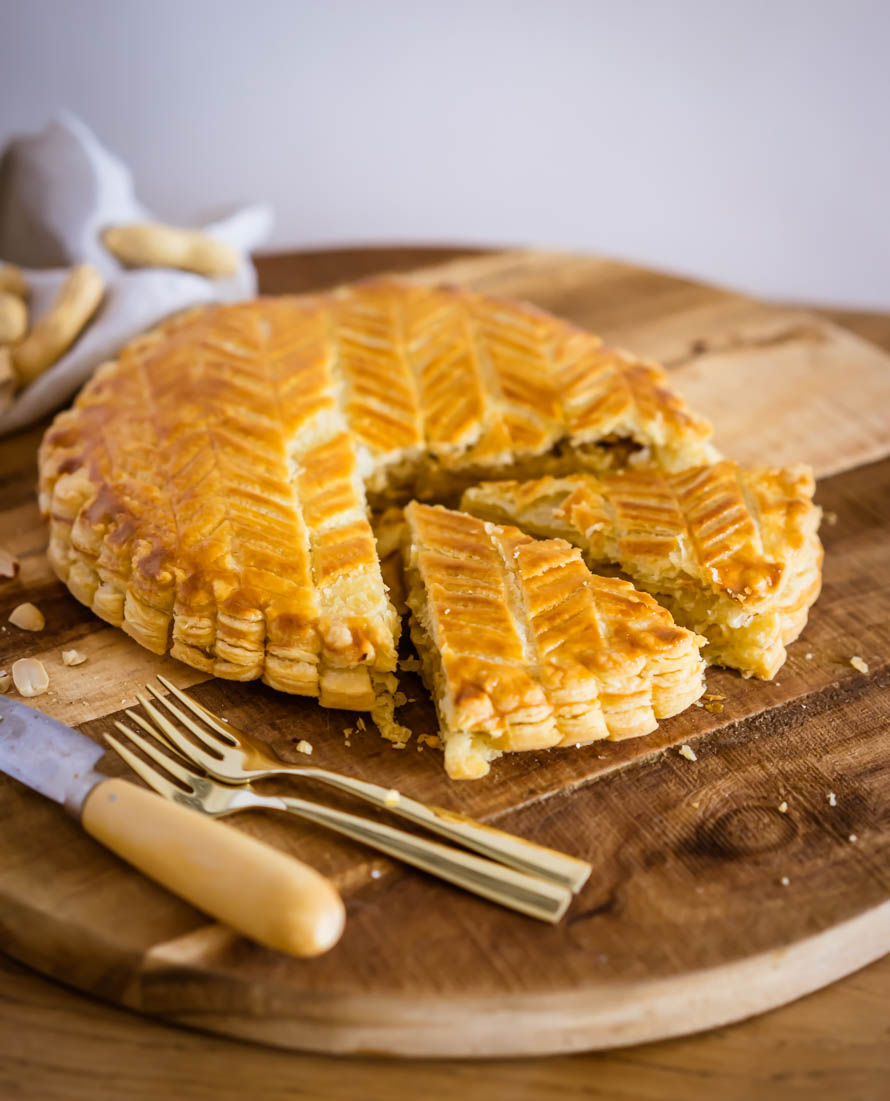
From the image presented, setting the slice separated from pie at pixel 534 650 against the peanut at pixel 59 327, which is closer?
the slice separated from pie at pixel 534 650

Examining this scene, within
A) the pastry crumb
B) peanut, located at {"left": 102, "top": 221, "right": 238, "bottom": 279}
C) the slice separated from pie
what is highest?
peanut, located at {"left": 102, "top": 221, "right": 238, "bottom": 279}

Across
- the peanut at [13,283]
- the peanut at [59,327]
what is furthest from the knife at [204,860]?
the peanut at [13,283]

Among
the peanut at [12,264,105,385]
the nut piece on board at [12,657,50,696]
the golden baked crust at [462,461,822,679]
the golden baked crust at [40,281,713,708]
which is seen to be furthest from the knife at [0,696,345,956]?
the peanut at [12,264,105,385]

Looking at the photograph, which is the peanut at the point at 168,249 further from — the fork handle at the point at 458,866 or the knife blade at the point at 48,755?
the fork handle at the point at 458,866

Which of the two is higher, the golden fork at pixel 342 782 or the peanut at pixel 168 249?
the peanut at pixel 168 249

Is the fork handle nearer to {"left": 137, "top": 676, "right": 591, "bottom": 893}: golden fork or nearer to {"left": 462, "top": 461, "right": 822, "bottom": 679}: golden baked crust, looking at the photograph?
{"left": 137, "top": 676, "right": 591, "bottom": 893}: golden fork

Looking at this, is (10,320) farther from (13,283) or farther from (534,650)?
(534,650)

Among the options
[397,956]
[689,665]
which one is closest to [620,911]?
[397,956]
